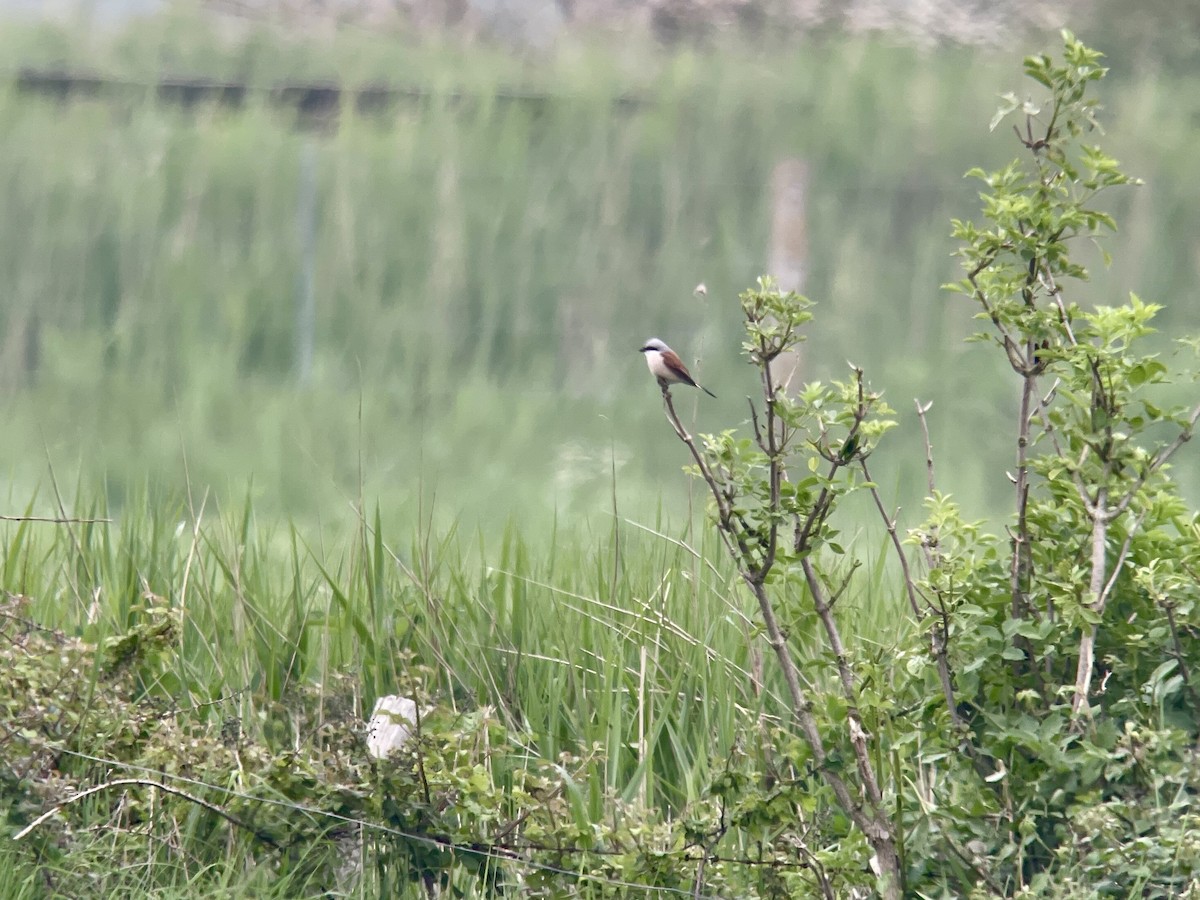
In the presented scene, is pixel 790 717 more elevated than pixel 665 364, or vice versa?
pixel 665 364

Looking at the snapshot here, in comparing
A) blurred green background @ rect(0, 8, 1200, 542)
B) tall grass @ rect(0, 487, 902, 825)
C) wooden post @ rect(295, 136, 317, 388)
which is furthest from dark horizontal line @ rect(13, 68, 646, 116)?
tall grass @ rect(0, 487, 902, 825)

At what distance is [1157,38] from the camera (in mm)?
6617

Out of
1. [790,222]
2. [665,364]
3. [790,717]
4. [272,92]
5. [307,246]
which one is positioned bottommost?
[790,717]

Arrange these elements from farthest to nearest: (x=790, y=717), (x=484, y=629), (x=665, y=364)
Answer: (x=484, y=629) → (x=665, y=364) → (x=790, y=717)

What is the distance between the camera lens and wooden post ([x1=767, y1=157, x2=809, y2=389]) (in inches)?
266

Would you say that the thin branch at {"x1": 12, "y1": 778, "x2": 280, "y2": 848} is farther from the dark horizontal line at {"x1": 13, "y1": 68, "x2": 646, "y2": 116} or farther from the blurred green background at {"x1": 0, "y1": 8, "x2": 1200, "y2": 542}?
the dark horizontal line at {"x1": 13, "y1": 68, "x2": 646, "y2": 116}

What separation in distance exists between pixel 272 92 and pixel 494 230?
4.43 feet

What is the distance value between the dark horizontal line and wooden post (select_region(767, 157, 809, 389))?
808mm

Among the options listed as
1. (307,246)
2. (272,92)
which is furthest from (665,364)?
(272,92)

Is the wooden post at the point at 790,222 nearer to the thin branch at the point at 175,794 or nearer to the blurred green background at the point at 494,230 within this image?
the blurred green background at the point at 494,230

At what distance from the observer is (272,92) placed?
23.8 feet

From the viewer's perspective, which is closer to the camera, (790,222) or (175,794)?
(175,794)

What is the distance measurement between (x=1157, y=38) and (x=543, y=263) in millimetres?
3082

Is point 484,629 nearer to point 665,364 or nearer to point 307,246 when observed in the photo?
point 665,364
